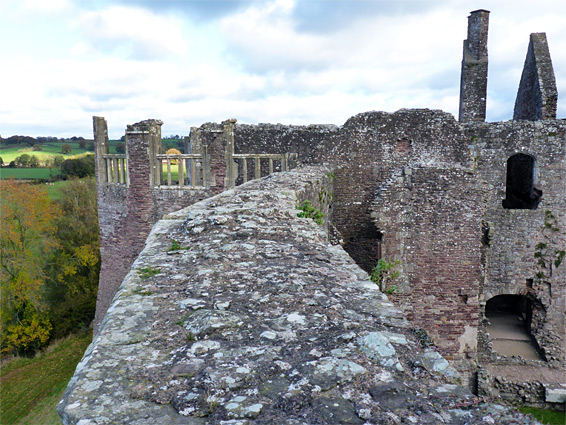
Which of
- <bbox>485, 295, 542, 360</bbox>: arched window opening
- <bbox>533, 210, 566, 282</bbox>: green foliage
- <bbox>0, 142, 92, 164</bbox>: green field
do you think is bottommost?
<bbox>485, 295, 542, 360</bbox>: arched window opening

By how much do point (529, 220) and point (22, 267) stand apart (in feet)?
75.6

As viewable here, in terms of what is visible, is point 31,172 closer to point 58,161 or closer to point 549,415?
point 58,161

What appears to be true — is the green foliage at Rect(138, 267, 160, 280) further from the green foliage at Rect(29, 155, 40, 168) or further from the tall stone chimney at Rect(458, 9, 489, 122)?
the green foliage at Rect(29, 155, 40, 168)

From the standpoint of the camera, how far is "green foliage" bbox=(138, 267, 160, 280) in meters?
3.19

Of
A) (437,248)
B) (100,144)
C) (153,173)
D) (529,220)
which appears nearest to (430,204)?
(437,248)

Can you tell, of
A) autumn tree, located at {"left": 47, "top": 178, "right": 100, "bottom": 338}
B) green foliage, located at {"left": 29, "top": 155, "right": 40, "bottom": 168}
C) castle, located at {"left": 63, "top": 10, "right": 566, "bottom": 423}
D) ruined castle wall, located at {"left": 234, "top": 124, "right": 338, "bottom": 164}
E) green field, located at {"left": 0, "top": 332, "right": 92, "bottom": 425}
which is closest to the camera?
castle, located at {"left": 63, "top": 10, "right": 566, "bottom": 423}

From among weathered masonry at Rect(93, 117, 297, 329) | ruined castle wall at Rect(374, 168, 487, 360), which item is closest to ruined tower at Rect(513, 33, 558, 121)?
ruined castle wall at Rect(374, 168, 487, 360)

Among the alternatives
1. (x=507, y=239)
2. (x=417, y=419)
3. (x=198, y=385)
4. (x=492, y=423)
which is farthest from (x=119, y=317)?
(x=507, y=239)

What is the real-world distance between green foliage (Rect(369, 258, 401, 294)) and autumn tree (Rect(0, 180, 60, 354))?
18.5 m

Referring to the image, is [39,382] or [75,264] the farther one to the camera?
[75,264]

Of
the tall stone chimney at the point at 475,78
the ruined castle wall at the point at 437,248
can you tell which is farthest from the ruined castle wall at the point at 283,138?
the tall stone chimney at the point at 475,78

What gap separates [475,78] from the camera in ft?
55.1

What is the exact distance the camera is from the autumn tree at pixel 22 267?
21000 mm

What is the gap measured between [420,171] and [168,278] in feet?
27.4
